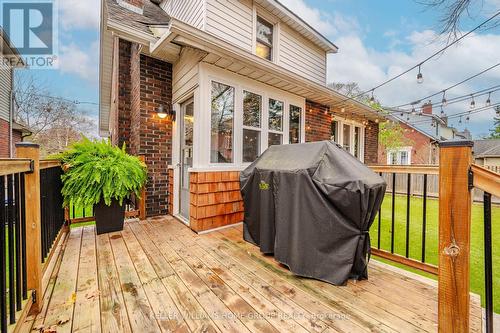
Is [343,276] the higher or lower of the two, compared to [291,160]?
lower

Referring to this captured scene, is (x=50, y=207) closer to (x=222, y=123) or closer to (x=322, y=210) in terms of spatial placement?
(x=222, y=123)

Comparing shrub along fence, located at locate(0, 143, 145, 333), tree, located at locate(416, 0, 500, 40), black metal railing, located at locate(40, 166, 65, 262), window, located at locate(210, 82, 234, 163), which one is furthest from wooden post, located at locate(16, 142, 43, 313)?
tree, located at locate(416, 0, 500, 40)

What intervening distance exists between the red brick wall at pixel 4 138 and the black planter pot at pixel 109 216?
33.6 feet

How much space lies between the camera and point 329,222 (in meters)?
2.07

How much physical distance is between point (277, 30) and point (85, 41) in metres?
22.8

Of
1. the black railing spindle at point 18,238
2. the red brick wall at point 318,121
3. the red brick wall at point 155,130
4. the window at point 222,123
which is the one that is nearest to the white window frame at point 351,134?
the red brick wall at point 318,121

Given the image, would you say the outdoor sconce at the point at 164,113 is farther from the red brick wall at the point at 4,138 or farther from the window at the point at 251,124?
the red brick wall at the point at 4,138

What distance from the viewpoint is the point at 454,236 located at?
4.18 feet

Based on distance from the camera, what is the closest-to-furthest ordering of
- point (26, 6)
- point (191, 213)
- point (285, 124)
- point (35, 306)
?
point (35, 306), point (191, 213), point (285, 124), point (26, 6)

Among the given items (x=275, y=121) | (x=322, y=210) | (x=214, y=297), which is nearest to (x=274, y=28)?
(x=275, y=121)

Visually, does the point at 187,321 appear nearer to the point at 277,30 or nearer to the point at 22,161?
the point at 22,161

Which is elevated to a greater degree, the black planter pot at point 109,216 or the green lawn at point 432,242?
the black planter pot at point 109,216

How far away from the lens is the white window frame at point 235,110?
3557 millimetres

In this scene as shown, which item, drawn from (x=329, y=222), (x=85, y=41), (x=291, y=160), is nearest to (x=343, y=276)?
(x=329, y=222)
